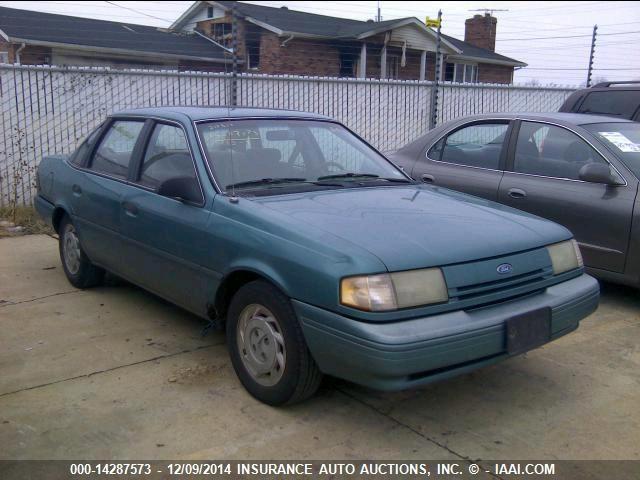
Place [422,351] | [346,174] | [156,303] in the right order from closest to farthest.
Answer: [422,351]
[346,174]
[156,303]

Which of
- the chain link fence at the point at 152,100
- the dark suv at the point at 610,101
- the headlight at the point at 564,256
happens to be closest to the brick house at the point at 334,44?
the chain link fence at the point at 152,100

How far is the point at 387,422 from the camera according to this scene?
345 cm

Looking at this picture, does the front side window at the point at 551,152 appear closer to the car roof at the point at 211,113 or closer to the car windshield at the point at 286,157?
the car windshield at the point at 286,157

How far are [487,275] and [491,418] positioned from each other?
2.57 ft

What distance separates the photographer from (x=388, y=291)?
303 cm

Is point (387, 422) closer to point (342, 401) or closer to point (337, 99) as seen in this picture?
point (342, 401)

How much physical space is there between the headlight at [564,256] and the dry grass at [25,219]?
19.6 feet

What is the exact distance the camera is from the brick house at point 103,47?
19.0 metres

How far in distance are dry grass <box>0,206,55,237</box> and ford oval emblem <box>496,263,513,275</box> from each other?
234 inches

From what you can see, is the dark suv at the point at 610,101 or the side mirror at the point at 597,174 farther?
the dark suv at the point at 610,101

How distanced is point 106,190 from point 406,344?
2.85 m

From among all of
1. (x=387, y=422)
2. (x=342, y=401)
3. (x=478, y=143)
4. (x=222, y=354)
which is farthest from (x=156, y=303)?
(x=478, y=143)

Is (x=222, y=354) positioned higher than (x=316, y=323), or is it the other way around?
(x=316, y=323)

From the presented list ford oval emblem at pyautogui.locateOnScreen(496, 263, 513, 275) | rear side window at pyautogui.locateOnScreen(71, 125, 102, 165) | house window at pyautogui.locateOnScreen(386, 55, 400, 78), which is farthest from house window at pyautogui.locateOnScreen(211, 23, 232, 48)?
ford oval emblem at pyautogui.locateOnScreen(496, 263, 513, 275)
